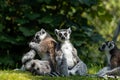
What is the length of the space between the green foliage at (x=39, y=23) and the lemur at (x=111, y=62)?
2897 mm

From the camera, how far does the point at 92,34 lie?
16.8m

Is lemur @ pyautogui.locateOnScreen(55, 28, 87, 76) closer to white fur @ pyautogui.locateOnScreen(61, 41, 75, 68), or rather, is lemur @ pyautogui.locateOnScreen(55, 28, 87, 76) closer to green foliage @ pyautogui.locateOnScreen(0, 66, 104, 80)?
white fur @ pyautogui.locateOnScreen(61, 41, 75, 68)

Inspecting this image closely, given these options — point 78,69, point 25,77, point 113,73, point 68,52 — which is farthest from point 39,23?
point 25,77

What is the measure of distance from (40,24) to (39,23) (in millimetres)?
206

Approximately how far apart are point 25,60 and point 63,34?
3.89 feet

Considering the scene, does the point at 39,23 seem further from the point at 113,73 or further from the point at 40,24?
the point at 113,73

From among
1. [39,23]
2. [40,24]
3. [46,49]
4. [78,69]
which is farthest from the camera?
[40,24]

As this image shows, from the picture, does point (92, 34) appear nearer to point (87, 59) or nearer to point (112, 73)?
point (87, 59)

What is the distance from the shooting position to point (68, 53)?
42.4ft

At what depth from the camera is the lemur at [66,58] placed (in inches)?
488

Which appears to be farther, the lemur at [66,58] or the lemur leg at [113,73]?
the lemur leg at [113,73]

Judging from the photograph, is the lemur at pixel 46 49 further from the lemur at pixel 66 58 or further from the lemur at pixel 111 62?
the lemur at pixel 111 62

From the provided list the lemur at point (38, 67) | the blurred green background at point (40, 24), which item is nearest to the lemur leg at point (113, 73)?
the lemur at point (38, 67)

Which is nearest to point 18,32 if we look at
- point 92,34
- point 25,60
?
point 92,34
